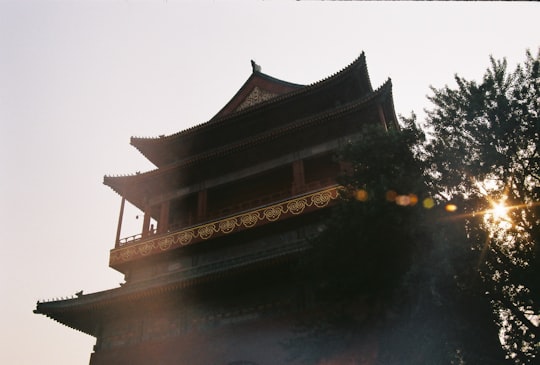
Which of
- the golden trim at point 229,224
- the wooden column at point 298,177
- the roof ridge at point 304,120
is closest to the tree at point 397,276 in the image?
the golden trim at point 229,224

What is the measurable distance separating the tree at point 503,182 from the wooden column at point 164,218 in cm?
924

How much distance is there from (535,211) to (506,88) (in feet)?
10.6

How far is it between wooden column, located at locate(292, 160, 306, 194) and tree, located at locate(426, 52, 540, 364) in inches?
178

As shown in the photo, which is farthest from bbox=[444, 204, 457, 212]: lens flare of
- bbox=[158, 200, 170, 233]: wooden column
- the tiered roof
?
bbox=[158, 200, 170, 233]: wooden column

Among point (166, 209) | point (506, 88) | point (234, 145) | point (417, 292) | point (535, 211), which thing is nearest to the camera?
point (417, 292)

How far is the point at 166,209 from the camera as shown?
679 inches

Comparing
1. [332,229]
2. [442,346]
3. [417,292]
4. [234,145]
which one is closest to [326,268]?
[332,229]

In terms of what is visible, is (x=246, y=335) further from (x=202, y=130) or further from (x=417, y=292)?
(x=202, y=130)

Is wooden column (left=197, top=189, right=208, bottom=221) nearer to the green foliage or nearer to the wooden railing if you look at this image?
the wooden railing

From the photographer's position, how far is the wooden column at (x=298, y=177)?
14.9 meters

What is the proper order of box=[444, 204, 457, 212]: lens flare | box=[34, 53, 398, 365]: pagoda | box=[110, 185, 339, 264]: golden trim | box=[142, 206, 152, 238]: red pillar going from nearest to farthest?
box=[444, 204, 457, 212]: lens flare → box=[34, 53, 398, 365]: pagoda → box=[110, 185, 339, 264]: golden trim → box=[142, 206, 152, 238]: red pillar

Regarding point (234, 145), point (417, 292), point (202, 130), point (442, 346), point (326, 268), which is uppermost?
point (202, 130)

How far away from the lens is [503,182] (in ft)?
34.4

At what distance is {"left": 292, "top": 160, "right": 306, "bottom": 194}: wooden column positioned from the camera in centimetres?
1495
